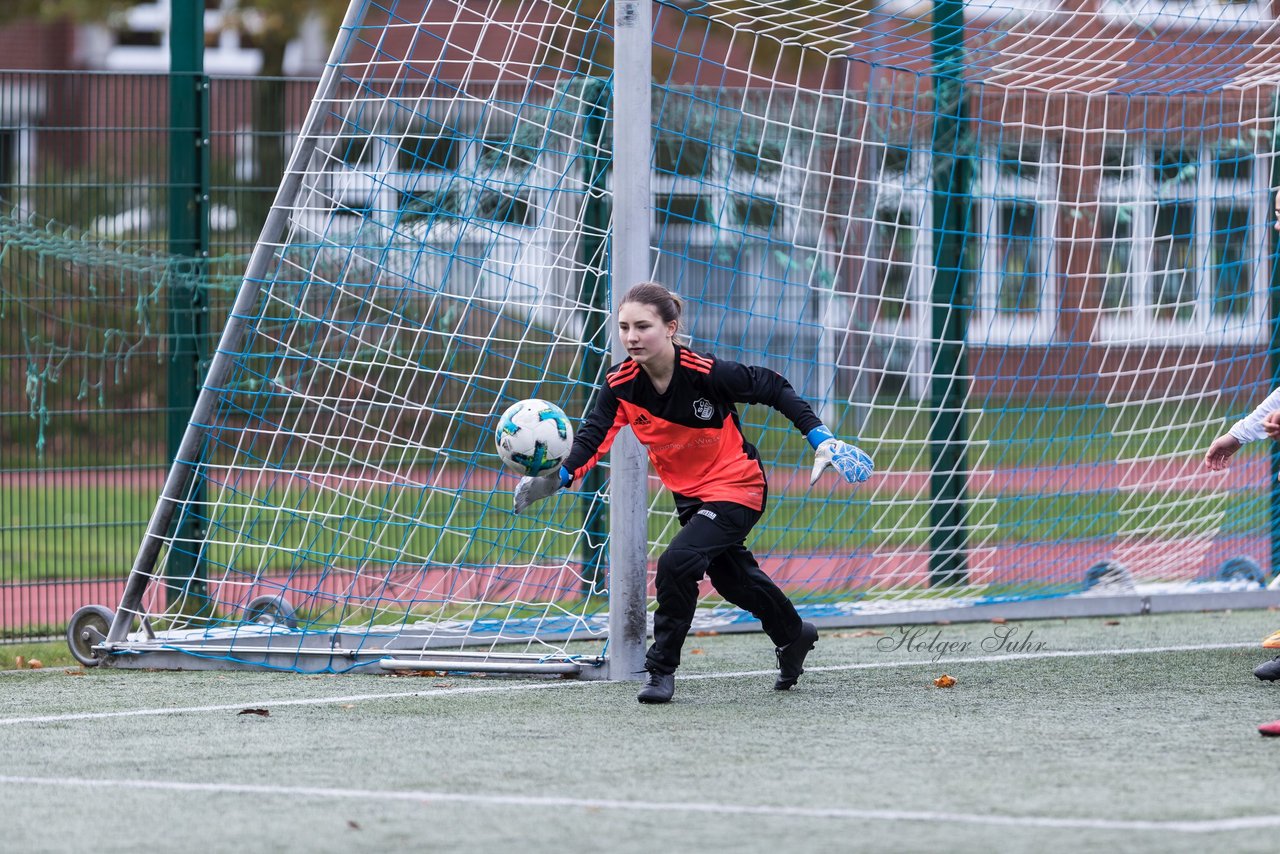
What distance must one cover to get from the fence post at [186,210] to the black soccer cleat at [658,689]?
315cm

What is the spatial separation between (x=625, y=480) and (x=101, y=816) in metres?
2.58

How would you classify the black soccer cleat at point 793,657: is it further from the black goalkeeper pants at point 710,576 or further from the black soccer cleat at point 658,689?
the black soccer cleat at point 658,689

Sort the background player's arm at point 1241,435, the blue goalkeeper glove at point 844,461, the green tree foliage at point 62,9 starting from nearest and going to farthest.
Result: 1. the blue goalkeeper glove at point 844,461
2. the background player's arm at point 1241,435
3. the green tree foliage at point 62,9

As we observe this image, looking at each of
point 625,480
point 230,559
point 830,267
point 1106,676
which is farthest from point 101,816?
point 830,267

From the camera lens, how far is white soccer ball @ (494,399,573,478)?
19.2ft

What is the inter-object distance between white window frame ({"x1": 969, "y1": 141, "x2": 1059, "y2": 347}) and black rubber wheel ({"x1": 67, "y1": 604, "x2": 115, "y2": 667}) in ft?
14.5

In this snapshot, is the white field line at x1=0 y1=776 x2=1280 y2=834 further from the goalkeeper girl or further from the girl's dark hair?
the girl's dark hair

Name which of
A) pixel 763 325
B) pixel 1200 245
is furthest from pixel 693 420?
pixel 1200 245

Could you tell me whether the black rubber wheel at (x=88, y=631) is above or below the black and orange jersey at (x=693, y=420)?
below

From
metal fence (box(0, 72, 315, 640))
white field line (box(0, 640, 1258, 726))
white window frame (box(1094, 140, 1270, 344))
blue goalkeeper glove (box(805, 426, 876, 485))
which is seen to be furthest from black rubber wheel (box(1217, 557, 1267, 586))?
metal fence (box(0, 72, 315, 640))

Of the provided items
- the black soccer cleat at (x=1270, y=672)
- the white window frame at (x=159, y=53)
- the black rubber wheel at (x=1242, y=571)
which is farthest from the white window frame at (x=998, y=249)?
the white window frame at (x=159, y=53)

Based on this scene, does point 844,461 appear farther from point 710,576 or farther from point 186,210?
point 186,210

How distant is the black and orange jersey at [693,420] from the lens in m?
5.93

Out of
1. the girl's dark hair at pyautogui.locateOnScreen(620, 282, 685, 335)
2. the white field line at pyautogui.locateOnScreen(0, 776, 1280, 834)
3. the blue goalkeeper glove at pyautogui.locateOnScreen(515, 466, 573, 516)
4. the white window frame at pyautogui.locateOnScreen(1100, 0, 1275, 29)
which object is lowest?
the white field line at pyautogui.locateOnScreen(0, 776, 1280, 834)
